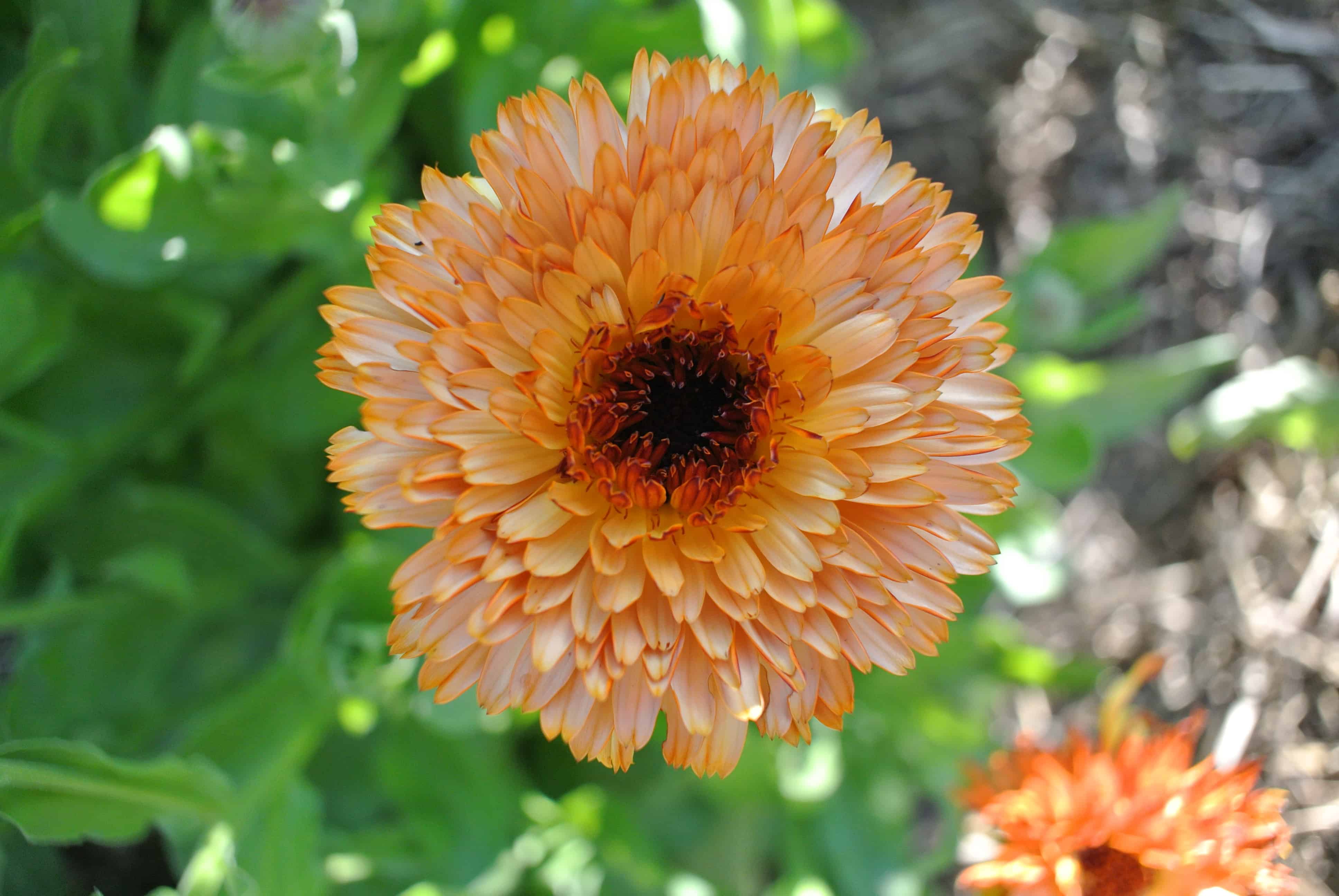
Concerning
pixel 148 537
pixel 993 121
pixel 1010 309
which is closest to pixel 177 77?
pixel 148 537

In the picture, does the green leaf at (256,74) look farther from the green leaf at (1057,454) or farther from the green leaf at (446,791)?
the green leaf at (1057,454)

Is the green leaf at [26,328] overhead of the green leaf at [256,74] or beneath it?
beneath

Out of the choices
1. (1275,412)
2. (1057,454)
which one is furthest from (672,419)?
(1275,412)

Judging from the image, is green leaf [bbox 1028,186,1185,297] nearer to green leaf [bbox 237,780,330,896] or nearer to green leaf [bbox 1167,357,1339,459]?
green leaf [bbox 1167,357,1339,459]

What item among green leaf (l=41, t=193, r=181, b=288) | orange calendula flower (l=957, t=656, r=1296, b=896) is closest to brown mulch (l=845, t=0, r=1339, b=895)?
orange calendula flower (l=957, t=656, r=1296, b=896)

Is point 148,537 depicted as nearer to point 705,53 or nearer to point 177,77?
point 177,77

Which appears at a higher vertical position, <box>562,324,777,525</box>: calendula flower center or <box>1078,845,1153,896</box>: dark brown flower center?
<box>562,324,777,525</box>: calendula flower center

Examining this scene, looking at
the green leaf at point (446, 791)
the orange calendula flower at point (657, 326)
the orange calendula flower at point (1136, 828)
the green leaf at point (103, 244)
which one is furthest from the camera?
the green leaf at point (446, 791)

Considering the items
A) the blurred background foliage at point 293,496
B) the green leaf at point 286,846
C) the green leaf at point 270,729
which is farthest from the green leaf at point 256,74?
the green leaf at point 286,846
